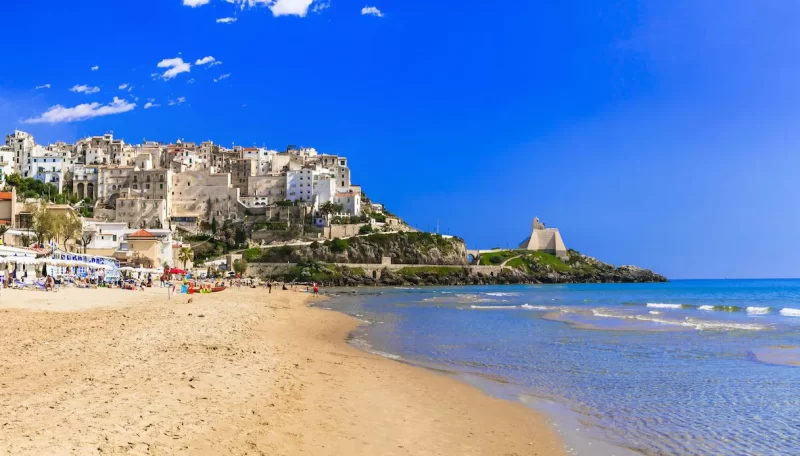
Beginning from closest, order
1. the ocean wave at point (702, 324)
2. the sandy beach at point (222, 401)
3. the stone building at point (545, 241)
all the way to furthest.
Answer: the sandy beach at point (222, 401) < the ocean wave at point (702, 324) < the stone building at point (545, 241)

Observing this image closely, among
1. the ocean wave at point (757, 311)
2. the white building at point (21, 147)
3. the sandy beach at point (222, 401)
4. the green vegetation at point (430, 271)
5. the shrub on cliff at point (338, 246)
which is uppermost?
the white building at point (21, 147)

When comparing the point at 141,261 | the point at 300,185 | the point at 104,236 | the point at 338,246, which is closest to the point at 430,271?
the point at 338,246

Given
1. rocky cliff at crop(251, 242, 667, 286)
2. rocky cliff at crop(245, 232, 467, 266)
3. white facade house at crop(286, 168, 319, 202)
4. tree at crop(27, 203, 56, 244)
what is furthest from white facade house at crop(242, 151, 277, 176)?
tree at crop(27, 203, 56, 244)

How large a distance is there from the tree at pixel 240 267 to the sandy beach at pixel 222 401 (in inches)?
2320

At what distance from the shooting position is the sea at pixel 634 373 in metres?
8.77

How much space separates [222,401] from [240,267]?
69.0 m

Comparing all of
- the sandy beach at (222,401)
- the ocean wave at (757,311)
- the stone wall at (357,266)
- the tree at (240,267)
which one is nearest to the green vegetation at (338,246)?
the stone wall at (357,266)

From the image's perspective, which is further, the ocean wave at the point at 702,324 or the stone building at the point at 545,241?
the stone building at the point at 545,241

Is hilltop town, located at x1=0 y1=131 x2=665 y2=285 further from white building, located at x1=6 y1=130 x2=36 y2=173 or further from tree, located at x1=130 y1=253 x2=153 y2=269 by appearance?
tree, located at x1=130 y1=253 x2=153 y2=269

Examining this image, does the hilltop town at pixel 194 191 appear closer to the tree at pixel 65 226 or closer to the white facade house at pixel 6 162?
the white facade house at pixel 6 162

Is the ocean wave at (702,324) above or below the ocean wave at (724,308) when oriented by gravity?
above

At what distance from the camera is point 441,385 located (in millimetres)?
12477

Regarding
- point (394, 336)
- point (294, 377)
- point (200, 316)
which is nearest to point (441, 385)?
point (294, 377)

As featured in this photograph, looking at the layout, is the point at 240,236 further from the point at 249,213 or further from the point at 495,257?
the point at 495,257
